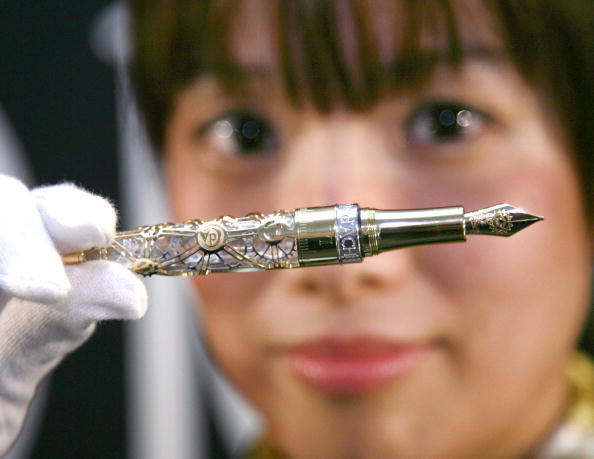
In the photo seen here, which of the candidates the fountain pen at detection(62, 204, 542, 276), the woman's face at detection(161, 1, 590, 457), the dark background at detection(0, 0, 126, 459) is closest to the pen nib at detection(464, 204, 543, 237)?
the fountain pen at detection(62, 204, 542, 276)

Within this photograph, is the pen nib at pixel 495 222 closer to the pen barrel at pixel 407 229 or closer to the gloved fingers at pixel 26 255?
the pen barrel at pixel 407 229

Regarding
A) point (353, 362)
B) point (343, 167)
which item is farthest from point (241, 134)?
point (353, 362)

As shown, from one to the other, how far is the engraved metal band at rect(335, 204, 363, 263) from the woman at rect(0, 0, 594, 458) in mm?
164

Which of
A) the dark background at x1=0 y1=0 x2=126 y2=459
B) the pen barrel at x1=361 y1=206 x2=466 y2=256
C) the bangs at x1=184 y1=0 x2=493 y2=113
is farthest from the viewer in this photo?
the dark background at x1=0 y1=0 x2=126 y2=459

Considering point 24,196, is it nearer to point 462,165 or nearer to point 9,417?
point 9,417

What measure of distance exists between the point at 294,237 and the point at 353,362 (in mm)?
206

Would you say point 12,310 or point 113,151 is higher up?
point 113,151

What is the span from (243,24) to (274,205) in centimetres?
14

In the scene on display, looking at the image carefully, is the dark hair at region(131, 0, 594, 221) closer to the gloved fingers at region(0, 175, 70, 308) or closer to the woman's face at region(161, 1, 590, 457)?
the woman's face at region(161, 1, 590, 457)

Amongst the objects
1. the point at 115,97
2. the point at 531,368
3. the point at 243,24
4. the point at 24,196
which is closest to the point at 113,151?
the point at 115,97

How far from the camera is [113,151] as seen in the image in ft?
2.26

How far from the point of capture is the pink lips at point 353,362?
19.7 inches

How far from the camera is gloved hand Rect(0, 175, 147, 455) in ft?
1.06

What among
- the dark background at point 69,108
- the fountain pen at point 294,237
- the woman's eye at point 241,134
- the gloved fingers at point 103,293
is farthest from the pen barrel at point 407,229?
the dark background at point 69,108
